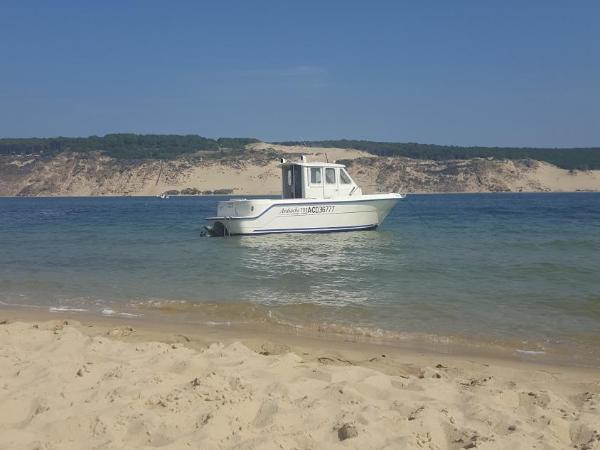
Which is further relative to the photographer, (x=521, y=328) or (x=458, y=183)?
(x=458, y=183)

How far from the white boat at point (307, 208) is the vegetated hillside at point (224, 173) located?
6343 centimetres

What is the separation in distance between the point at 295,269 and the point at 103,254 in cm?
620

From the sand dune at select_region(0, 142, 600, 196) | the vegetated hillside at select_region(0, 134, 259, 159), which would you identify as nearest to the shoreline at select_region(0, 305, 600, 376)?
the sand dune at select_region(0, 142, 600, 196)

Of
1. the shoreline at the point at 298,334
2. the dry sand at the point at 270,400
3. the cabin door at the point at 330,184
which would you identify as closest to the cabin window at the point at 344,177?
the cabin door at the point at 330,184

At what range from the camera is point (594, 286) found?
34.9ft

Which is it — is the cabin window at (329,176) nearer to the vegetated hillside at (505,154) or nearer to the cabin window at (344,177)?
the cabin window at (344,177)

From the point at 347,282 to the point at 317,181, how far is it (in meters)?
11.3

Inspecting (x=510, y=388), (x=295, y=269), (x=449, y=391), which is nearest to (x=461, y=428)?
(x=449, y=391)

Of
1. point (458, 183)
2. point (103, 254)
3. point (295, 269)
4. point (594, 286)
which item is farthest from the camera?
point (458, 183)

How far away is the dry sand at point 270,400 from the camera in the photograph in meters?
3.75

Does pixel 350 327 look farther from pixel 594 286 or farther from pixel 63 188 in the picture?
pixel 63 188

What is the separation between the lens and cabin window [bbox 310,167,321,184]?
22328 millimetres

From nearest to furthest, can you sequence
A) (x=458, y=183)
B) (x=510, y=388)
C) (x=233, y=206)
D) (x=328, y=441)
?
(x=328, y=441)
(x=510, y=388)
(x=233, y=206)
(x=458, y=183)

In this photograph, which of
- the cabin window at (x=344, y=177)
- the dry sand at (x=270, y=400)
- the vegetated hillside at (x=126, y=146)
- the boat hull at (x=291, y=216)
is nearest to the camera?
the dry sand at (x=270, y=400)
